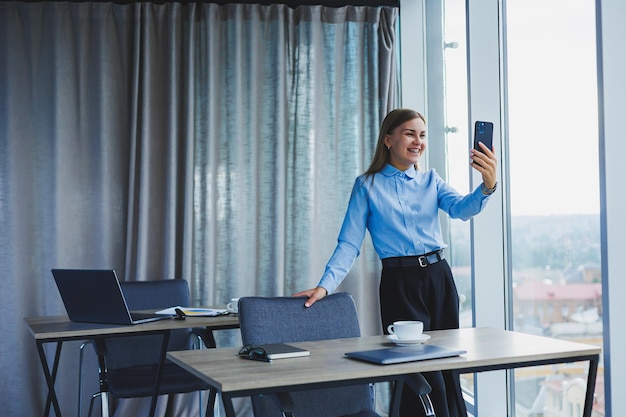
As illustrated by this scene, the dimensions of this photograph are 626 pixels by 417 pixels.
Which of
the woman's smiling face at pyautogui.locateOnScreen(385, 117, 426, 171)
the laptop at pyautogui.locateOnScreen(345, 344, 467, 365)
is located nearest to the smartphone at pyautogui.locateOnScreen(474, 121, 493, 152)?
the woman's smiling face at pyautogui.locateOnScreen(385, 117, 426, 171)

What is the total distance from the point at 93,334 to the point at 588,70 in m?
2.21

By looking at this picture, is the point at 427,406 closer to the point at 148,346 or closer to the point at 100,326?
the point at 100,326

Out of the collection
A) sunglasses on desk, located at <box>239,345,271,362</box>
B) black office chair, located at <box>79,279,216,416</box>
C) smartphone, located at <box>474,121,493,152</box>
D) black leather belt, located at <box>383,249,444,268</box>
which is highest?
smartphone, located at <box>474,121,493,152</box>

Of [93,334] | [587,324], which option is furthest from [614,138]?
[93,334]

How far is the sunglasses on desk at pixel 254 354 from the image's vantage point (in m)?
2.02

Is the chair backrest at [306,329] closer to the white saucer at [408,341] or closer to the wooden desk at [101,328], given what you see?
the white saucer at [408,341]

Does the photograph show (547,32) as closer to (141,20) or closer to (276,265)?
(276,265)

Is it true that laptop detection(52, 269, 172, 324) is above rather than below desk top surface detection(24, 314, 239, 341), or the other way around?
above

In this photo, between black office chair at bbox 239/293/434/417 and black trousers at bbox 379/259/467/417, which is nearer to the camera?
black office chair at bbox 239/293/434/417

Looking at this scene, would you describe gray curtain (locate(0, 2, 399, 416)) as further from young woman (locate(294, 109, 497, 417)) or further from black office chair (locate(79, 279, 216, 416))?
young woman (locate(294, 109, 497, 417))

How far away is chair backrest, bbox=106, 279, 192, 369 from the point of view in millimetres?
3691

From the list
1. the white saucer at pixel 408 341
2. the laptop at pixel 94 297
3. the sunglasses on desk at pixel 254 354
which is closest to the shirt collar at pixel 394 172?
the white saucer at pixel 408 341

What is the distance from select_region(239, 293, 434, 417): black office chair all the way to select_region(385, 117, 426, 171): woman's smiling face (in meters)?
0.69

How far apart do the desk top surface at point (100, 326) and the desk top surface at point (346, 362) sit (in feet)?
2.53
